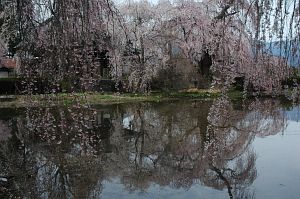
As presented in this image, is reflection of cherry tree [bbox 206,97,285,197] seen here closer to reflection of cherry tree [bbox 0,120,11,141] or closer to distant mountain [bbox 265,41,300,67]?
distant mountain [bbox 265,41,300,67]

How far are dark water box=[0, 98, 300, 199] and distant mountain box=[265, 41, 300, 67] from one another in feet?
5.51

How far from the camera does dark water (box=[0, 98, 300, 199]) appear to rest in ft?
22.7

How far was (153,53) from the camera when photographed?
86.8 ft

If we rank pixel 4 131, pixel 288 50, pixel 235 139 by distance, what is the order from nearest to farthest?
1. pixel 288 50
2. pixel 235 139
3. pixel 4 131

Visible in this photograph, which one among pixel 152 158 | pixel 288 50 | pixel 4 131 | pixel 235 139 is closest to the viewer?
pixel 288 50

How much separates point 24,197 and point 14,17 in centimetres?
312

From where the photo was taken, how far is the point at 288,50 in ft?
13.4

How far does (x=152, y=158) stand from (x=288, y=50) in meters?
5.87

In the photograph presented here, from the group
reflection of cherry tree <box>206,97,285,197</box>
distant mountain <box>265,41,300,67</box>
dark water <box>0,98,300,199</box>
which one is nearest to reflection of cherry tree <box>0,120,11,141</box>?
dark water <box>0,98,300,199</box>

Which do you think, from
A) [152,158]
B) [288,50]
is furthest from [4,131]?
[288,50]

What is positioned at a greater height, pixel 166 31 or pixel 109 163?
pixel 166 31

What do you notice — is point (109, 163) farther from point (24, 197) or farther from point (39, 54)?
point (39, 54)

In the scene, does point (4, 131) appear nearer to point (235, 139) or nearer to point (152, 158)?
point (152, 158)

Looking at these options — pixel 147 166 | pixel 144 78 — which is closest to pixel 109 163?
pixel 147 166
